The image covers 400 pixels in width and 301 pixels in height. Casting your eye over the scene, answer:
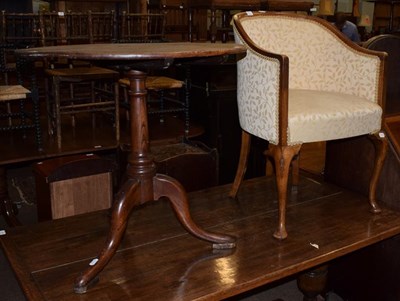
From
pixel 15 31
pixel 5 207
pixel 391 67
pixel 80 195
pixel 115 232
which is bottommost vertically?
pixel 5 207

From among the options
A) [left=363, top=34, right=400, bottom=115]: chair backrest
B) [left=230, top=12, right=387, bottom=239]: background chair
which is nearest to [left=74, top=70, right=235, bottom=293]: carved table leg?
[left=230, top=12, right=387, bottom=239]: background chair

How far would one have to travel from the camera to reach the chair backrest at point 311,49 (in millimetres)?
2109

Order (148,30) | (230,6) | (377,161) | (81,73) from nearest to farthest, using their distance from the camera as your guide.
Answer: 1. (377,161)
2. (81,73)
3. (148,30)
4. (230,6)

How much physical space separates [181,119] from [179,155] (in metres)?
1.52

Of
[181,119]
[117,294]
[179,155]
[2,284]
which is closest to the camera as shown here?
[117,294]

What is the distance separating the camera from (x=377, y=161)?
6.63 ft

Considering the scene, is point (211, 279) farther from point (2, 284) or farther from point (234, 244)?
point (2, 284)

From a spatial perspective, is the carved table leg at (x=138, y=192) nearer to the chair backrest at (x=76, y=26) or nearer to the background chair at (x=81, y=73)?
the background chair at (x=81, y=73)

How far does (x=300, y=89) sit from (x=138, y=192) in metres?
1.00

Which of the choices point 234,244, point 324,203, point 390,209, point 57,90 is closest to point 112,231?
point 234,244

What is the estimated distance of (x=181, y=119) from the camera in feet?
14.3

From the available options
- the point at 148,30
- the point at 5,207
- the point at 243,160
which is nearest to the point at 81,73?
the point at 148,30

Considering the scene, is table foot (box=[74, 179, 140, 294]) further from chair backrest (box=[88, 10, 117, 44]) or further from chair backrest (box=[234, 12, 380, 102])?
chair backrest (box=[88, 10, 117, 44])

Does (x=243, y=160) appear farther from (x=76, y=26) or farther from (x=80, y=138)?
(x=76, y=26)
